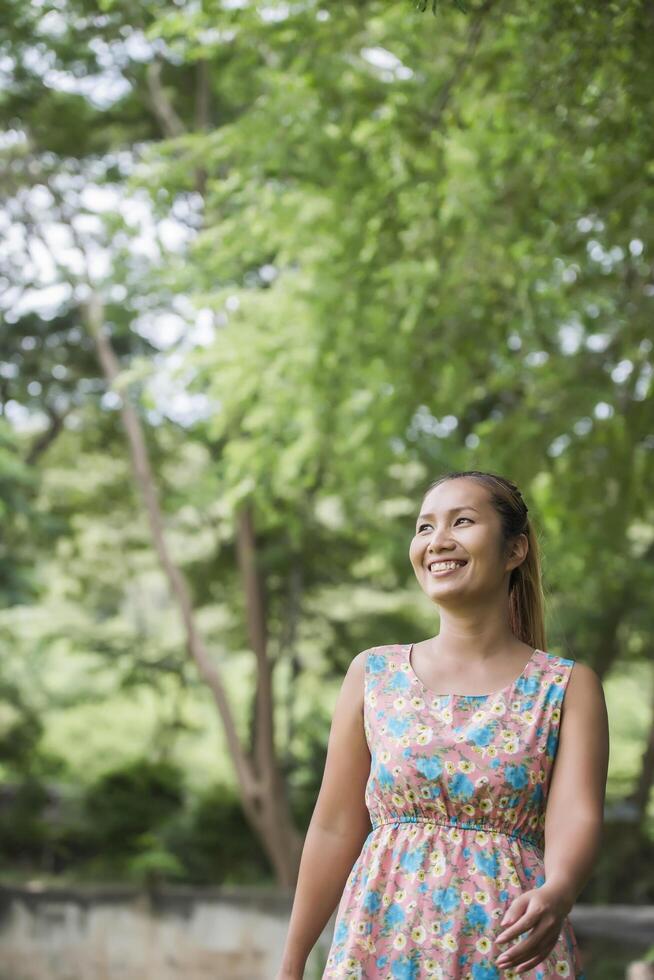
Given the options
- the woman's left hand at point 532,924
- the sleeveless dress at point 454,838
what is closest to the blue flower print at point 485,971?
the sleeveless dress at point 454,838

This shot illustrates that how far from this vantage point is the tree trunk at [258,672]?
9641mm

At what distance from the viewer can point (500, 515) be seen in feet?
6.50

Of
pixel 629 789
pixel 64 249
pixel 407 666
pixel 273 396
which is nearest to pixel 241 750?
pixel 273 396

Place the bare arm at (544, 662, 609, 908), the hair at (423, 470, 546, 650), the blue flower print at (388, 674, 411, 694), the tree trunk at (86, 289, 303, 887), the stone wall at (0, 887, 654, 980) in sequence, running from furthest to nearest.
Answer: the tree trunk at (86, 289, 303, 887)
the stone wall at (0, 887, 654, 980)
the hair at (423, 470, 546, 650)
the blue flower print at (388, 674, 411, 694)
the bare arm at (544, 662, 609, 908)

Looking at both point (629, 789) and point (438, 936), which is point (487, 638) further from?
point (629, 789)

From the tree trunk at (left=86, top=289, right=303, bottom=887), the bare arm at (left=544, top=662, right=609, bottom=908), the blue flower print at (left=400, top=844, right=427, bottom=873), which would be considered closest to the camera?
the bare arm at (left=544, top=662, right=609, bottom=908)

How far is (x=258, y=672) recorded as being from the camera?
33.4ft

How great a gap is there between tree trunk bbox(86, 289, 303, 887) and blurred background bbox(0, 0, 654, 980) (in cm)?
3

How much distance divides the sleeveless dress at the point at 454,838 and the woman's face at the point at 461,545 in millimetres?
158

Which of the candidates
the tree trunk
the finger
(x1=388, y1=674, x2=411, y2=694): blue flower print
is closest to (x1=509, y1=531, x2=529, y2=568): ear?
(x1=388, y1=674, x2=411, y2=694): blue flower print

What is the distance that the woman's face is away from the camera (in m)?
1.92

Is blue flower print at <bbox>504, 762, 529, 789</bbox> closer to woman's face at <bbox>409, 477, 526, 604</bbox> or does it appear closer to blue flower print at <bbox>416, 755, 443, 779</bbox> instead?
blue flower print at <bbox>416, 755, 443, 779</bbox>

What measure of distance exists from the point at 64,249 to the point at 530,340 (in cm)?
570

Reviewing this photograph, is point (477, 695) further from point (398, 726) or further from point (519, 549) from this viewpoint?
point (519, 549)
